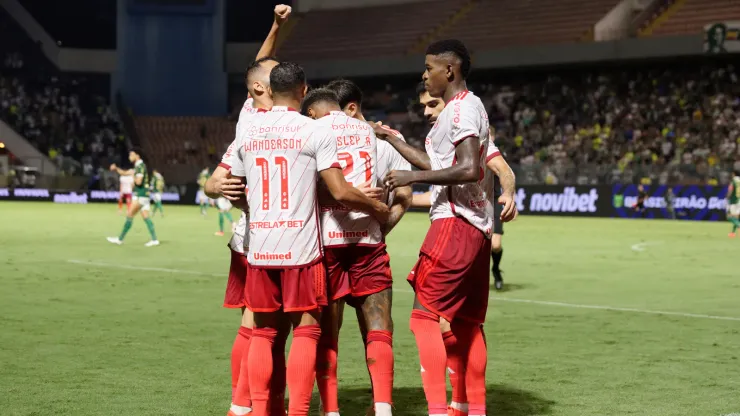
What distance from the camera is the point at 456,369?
22.7 ft

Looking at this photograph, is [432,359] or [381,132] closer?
[432,359]

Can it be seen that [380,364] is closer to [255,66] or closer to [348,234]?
[348,234]

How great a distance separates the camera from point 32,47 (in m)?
65.7

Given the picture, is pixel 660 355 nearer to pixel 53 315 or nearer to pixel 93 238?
pixel 53 315

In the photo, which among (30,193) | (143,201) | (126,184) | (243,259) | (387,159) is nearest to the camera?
(243,259)

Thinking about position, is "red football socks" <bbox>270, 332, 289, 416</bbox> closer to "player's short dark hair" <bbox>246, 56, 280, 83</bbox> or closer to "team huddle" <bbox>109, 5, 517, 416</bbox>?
"team huddle" <bbox>109, 5, 517, 416</bbox>

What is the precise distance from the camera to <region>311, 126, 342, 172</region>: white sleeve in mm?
6172

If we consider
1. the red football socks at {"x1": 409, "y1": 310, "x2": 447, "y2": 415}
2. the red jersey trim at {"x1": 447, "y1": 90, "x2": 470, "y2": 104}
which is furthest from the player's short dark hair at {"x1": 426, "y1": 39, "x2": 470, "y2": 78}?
the red football socks at {"x1": 409, "y1": 310, "x2": 447, "y2": 415}

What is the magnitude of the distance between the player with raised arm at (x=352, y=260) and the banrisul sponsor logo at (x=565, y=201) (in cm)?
3350

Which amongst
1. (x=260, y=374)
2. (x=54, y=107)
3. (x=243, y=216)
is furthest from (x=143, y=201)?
(x=54, y=107)

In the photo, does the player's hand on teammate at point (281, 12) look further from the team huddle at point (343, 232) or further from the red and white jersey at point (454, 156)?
the red and white jersey at point (454, 156)

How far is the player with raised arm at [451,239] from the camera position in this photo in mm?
6441

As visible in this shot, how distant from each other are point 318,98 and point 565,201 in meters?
34.4

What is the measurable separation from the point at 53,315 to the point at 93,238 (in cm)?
1421
